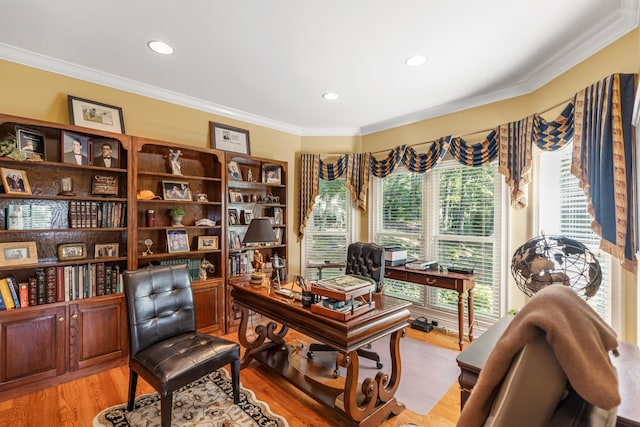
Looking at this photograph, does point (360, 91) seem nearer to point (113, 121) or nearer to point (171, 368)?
point (113, 121)

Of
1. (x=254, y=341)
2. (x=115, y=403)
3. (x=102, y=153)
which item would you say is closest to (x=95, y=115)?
(x=102, y=153)

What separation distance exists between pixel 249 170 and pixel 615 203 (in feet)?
11.4

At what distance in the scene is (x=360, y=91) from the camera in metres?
3.14

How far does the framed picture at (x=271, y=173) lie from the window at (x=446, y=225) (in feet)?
4.51

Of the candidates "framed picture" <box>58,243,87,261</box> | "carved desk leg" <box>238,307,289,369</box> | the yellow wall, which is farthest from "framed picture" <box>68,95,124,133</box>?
"carved desk leg" <box>238,307,289,369</box>

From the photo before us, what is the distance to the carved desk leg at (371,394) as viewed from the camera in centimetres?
180

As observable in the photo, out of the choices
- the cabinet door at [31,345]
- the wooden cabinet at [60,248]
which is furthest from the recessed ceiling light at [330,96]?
the cabinet door at [31,345]

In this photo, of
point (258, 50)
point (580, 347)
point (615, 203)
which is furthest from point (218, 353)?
point (615, 203)

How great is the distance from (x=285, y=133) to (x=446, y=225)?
254 cm

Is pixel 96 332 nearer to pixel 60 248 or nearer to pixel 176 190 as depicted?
pixel 60 248

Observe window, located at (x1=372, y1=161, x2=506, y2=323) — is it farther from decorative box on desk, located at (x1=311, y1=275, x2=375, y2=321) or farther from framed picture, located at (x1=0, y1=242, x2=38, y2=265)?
framed picture, located at (x1=0, y1=242, x2=38, y2=265)

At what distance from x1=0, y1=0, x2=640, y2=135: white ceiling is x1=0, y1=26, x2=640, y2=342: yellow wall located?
0.09 metres

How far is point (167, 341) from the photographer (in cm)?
213

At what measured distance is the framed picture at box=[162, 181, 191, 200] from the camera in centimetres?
318
